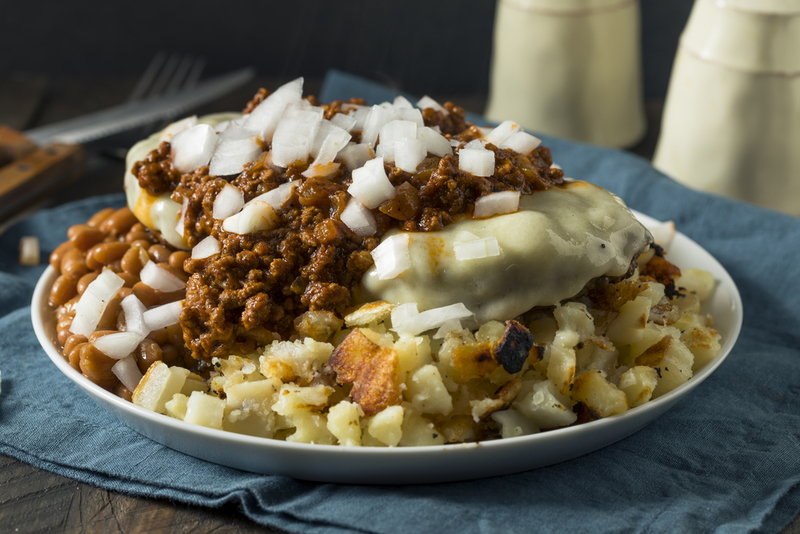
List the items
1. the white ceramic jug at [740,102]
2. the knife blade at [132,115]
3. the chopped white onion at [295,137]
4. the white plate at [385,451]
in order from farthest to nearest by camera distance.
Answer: the knife blade at [132,115] → the white ceramic jug at [740,102] → the chopped white onion at [295,137] → the white plate at [385,451]

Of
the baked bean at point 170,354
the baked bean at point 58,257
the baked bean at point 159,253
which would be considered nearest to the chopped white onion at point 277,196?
the baked bean at point 159,253

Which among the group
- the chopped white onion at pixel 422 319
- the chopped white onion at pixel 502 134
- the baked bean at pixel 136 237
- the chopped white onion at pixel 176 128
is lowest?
the baked bean at pixel 136 237

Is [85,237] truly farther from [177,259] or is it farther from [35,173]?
[35,173]

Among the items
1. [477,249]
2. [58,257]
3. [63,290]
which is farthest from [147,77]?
[477,249]

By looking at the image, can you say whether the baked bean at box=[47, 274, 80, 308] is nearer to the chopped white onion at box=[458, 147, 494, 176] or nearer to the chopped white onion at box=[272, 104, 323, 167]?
the chopped white onion at box=[272, 104, 323, 167]

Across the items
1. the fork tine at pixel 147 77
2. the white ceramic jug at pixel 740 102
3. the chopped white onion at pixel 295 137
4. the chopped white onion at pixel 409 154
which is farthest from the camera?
the fork tine at pixel 147 77

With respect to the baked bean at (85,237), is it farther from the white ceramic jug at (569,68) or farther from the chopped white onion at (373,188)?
the white ceramic jug at (569,68)
